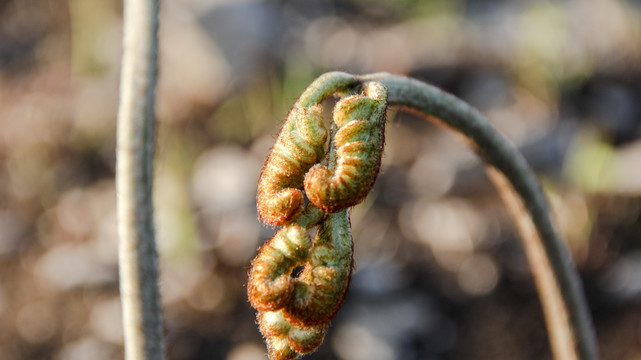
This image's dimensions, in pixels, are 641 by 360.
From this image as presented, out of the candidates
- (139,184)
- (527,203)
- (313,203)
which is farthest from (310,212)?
(527,203)

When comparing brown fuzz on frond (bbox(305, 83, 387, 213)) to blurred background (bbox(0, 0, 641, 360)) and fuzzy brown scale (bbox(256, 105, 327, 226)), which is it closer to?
fuzzy brown scale (bbox(256, 105, 327, 226))

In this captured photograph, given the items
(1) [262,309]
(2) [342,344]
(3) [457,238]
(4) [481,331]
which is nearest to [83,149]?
(2) [342,344]

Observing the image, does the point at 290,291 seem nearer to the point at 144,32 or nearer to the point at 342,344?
the point at 144,32

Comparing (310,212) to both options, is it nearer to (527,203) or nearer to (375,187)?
(527,203)

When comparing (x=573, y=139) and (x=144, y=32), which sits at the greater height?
(x=573, y=139)

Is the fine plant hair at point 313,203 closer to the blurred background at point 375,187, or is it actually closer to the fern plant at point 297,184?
the fern plant at point 297,184

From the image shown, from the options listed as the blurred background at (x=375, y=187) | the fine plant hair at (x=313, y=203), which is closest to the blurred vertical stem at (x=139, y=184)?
the fine plant hair at (x=313, y=203)
